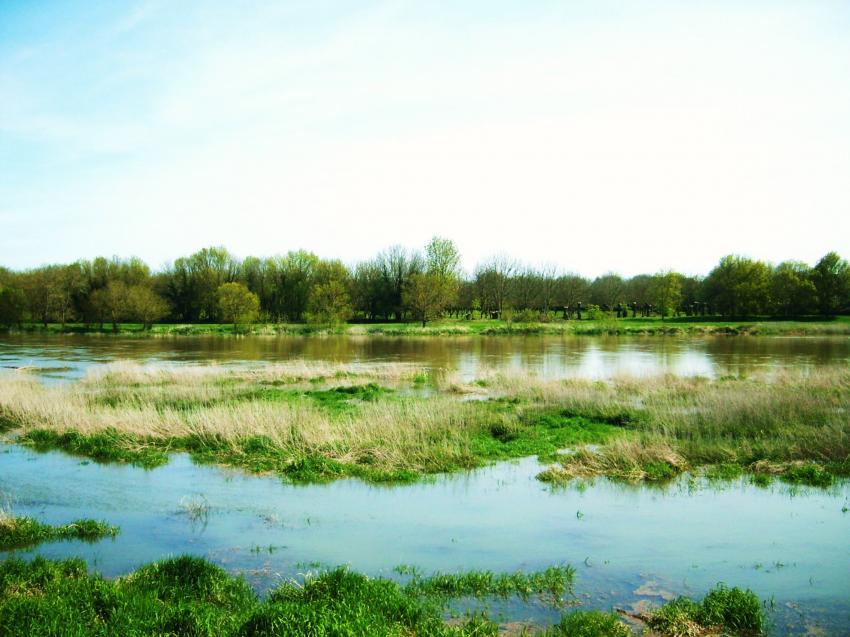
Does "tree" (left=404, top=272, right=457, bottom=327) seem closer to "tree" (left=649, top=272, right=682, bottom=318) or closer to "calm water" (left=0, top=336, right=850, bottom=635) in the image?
"tree" (left=649, top=272, right=682, bottom=318)

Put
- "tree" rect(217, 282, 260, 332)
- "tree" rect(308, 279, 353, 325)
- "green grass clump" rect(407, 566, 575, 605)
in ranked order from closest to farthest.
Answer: "green grass clump" rect(407, 566, 575, 605), "tree" rect(217, 282, 260, 332), "tree" rect(308, 279, 353, 325)

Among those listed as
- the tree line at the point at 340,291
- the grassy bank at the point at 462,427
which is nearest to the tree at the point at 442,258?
the tree line at the point at 340,291

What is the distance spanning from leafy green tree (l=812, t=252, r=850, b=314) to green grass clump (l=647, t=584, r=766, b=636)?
319 feet

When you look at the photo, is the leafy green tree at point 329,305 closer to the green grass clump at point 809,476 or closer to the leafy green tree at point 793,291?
the leafy green tree at point 793,291

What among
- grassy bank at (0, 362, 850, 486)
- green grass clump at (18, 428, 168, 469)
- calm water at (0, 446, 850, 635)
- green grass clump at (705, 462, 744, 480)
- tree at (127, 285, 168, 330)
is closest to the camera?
calm water at (0, 446, 850, 635)

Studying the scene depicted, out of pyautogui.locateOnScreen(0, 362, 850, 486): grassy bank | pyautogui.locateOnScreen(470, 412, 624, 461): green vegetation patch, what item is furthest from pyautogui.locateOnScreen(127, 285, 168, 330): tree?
pyautogui.locateOnScreen(470, 412, 624, 461): green vegetation patch

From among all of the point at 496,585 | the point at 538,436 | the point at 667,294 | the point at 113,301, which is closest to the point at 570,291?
the point at 667,294

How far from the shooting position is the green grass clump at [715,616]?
790 cm

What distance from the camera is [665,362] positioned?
139 ft

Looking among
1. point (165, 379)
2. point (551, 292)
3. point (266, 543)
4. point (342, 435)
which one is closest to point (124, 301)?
point (165, 379)

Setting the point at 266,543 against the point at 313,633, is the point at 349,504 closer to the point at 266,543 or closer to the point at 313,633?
the point at 266,543

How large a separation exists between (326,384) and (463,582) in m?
21.9

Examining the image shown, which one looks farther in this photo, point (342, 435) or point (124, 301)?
point (124, 301)

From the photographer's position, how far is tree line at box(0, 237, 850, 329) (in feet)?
274
